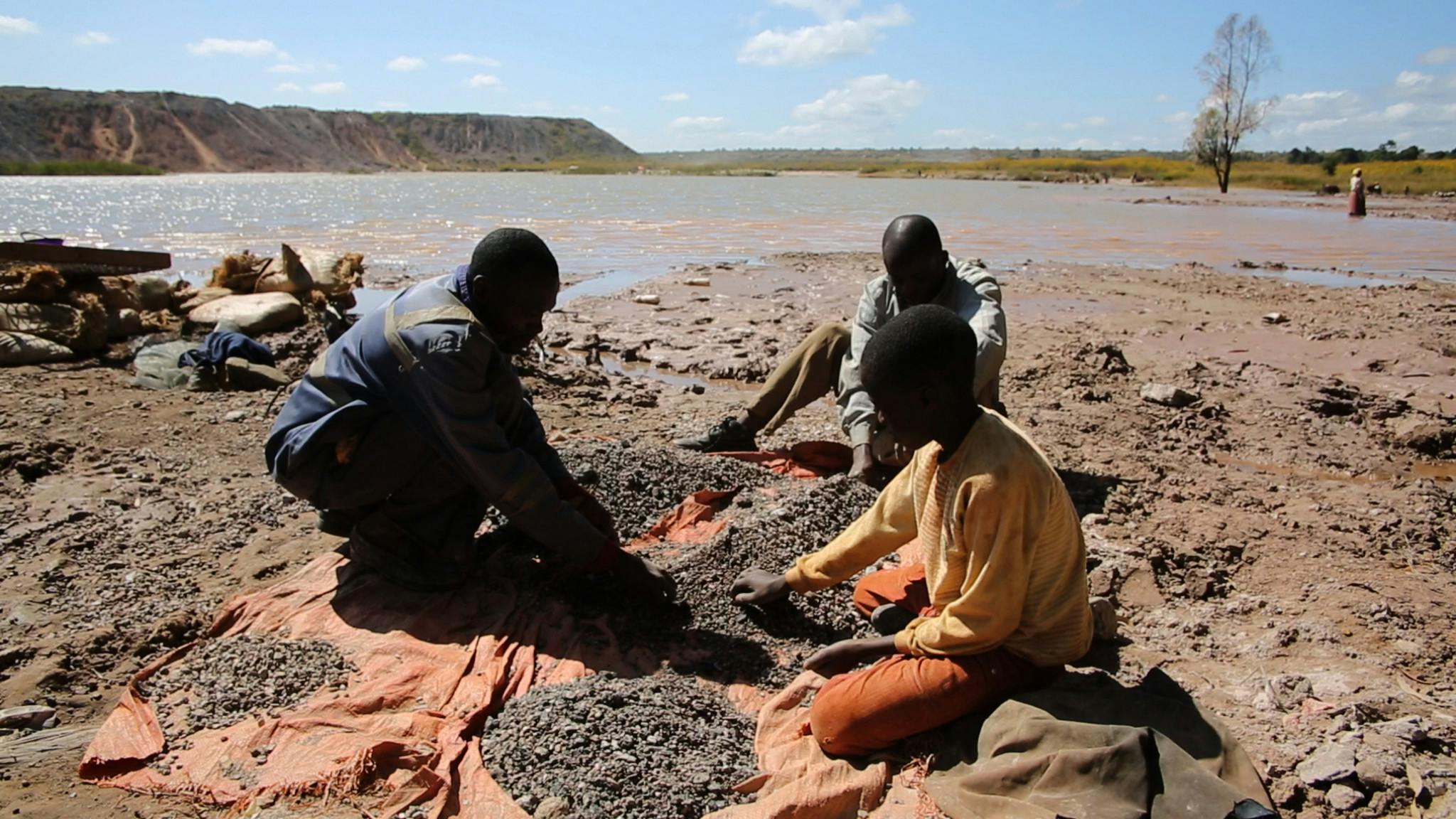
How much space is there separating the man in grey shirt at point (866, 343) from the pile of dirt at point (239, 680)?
2.28 metres

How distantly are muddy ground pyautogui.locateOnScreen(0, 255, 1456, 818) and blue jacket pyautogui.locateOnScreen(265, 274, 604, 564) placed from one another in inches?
32.2

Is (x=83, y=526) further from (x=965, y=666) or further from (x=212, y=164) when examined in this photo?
(x=212, y=164)

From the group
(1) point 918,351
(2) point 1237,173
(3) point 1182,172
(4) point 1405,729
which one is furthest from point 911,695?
(3) point 1182,172

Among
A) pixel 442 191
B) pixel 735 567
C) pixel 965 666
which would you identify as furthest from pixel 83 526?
pixel 442 191

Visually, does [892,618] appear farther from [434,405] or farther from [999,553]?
[434,405]

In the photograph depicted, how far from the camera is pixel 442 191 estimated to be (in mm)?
34938

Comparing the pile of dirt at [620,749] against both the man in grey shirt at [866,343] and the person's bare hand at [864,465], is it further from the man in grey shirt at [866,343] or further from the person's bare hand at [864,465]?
the person's bare hand at [864,465]

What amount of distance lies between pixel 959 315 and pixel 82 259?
22.5 feet

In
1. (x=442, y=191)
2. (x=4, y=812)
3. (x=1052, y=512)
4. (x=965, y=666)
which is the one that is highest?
(x=442, y=191)

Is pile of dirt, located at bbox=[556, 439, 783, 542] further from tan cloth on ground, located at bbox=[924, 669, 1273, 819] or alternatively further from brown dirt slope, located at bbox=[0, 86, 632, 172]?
brown dirt slope, located at bbox=[0, 86, 632, 172]

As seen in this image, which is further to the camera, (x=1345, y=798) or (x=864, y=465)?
(x=864, y=465)

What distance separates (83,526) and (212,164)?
65.6 meters

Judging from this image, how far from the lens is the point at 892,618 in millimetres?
2691

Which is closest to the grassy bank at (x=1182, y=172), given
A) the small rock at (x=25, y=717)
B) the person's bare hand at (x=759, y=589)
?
the person's bare hand at (x=759, y=589)
